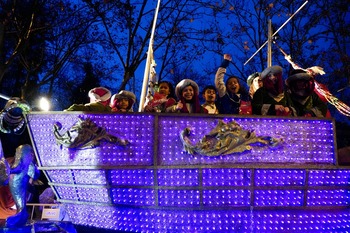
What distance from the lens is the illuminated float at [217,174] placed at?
16.1ft

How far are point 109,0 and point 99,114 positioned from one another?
1309 cm

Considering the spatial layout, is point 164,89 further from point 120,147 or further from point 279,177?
point 279,177

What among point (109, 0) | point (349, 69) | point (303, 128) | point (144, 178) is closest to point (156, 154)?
point (144, 178)

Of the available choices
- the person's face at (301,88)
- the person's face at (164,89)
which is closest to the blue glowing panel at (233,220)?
the person's face at (301,88)

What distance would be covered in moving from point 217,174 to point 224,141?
46 centimetres

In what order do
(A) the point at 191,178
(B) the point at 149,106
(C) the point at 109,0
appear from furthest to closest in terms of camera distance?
1. (C) the point at 109,0
2. (B) the point at 149,106
3. (A) the point at 191,178

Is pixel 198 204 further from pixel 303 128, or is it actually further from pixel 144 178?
pixel 303 128

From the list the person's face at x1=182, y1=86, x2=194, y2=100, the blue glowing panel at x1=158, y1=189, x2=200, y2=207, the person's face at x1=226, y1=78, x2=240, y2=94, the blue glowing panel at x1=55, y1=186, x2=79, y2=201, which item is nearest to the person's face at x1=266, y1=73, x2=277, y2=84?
the person's face at x1=226, y1=78, x2=240, y2=94

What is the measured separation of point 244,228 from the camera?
4.95m

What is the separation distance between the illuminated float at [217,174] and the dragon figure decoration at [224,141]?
1.1 inches

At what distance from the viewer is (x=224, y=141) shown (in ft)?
16.0

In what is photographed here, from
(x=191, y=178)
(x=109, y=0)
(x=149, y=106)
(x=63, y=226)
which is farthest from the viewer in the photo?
(x=109, y=0)

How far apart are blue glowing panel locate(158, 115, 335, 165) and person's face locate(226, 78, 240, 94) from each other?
1261mm

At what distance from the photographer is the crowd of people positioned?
552 centimetres
